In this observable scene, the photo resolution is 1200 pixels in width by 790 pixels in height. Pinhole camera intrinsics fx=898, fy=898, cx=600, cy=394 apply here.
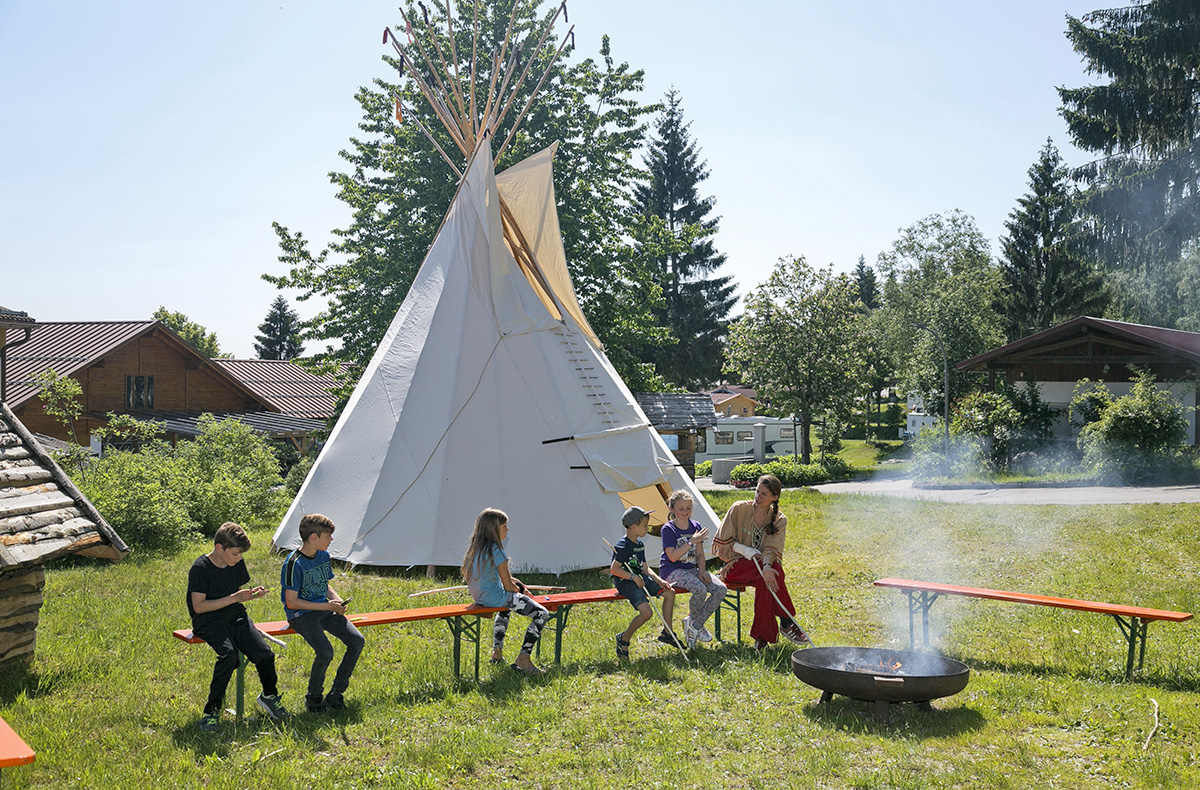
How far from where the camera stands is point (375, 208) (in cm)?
2059

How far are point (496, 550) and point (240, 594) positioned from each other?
6.50ft

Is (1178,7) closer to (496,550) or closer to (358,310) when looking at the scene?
(358,310)

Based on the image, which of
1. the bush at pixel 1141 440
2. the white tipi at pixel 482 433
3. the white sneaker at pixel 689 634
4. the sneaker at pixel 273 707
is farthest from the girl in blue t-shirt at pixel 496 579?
the bush at pixel 1141 440

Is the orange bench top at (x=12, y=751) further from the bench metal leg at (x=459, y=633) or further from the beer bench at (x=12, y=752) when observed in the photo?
the bench metal leg at (x=459, y=633)

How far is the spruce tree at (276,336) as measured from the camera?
69.1 meters

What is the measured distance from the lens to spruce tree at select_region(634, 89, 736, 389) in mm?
42094

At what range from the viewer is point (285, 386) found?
1518 inches

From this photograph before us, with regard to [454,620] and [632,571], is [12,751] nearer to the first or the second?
[454,620]

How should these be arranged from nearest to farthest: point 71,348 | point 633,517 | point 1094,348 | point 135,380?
point 633,517 < point 1094,348 < point 71,348 < point 135,380

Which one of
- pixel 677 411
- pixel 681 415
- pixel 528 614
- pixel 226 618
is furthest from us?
pixel 677 411

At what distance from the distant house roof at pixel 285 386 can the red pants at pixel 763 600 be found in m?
28.8

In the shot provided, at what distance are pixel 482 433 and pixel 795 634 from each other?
5.30 metres

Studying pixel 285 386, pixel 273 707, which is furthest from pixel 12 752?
pixel 285 386

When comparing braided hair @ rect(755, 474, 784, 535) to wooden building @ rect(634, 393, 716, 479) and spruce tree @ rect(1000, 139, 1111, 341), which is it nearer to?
wooden building @ rect(634, 393, 716, 479)
